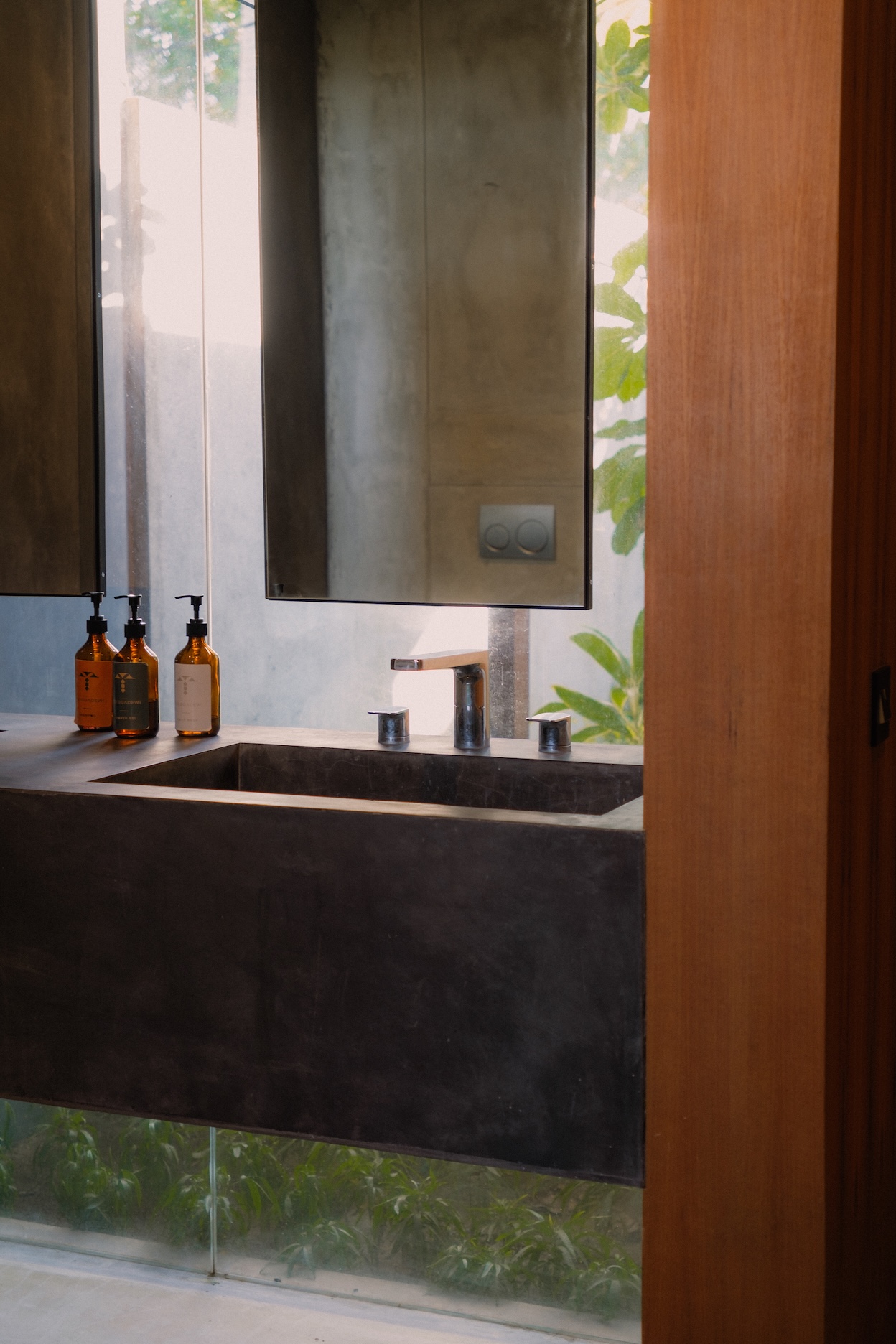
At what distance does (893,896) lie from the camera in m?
1.56

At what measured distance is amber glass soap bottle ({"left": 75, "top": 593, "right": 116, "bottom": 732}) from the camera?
6.74 ft

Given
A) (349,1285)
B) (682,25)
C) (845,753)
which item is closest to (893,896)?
(845,753)

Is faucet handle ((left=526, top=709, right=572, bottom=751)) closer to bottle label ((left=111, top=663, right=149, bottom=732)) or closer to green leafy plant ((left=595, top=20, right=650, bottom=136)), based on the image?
bottle label ((left=111, top=663, right=149, bottom=732))

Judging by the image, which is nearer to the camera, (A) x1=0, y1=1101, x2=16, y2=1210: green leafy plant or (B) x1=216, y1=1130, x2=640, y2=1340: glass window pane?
(B) x1=216, y1=1130, x2=640, y2=1340: glass window pane

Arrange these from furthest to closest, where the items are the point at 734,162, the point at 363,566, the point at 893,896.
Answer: the point at 363,566, the point at 893,896, the point at 734,162

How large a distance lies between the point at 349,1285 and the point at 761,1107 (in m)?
1.23

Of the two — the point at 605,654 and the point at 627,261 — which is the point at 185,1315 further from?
the point at 627,261

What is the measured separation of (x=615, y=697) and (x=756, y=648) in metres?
0.84

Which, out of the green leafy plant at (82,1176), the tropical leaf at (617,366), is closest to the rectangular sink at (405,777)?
the tropical leaf at (617,366)

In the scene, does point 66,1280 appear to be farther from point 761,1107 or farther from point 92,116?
point 92,116

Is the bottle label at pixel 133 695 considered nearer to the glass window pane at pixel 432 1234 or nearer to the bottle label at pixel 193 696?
the bottle label at pixel 193 696

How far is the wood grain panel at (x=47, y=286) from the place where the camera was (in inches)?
82.4

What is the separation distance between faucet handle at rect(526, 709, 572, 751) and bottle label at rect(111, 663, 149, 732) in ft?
1.90

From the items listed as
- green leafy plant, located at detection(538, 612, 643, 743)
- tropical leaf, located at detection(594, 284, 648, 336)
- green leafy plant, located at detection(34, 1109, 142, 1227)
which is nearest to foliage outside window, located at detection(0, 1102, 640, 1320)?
green leafy plant, located at detection(34, 1109, 142, 1227)
